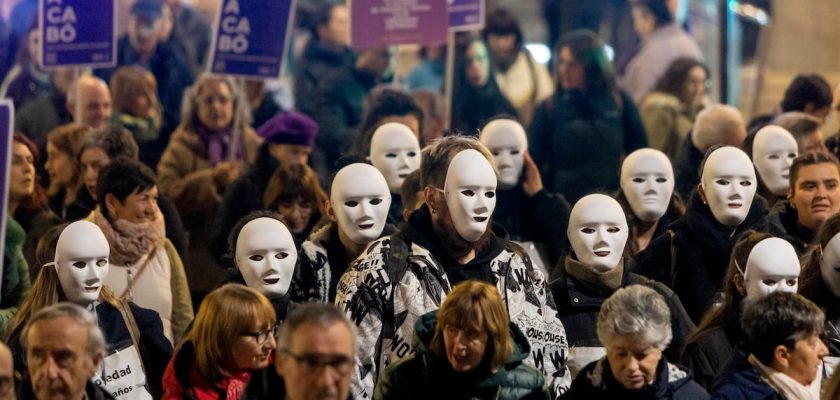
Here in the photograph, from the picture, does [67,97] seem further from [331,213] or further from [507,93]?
[331,213]

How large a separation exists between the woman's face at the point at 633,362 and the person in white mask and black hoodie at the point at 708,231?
2.26 m

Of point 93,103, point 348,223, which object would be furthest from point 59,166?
point 348,223

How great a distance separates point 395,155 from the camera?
12516 millimetres

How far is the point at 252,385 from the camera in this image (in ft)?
26.9

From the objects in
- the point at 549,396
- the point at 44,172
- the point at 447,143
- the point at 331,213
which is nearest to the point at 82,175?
the point at 44,172

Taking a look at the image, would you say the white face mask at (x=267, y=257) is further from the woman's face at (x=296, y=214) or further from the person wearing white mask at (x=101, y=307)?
the woman's face at (x=296, y=214)

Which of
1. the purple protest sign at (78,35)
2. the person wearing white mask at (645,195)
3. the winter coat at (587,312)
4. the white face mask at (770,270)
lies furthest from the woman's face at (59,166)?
the white face mask at (770,270)

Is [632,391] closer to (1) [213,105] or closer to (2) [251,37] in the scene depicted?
(1) [213,105]

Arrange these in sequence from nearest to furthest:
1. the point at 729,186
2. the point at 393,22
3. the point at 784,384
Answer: the point at 784,384 < the point at 729,186 < the point at 393,22

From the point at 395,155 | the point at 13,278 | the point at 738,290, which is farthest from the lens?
the point at 395,155

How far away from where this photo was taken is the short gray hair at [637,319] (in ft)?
28.6

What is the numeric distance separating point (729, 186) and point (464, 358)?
315 cm

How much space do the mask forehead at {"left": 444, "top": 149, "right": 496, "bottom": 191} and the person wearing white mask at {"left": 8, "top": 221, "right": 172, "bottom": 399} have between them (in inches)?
58.7

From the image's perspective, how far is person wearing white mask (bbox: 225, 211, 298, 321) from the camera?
398 inches
